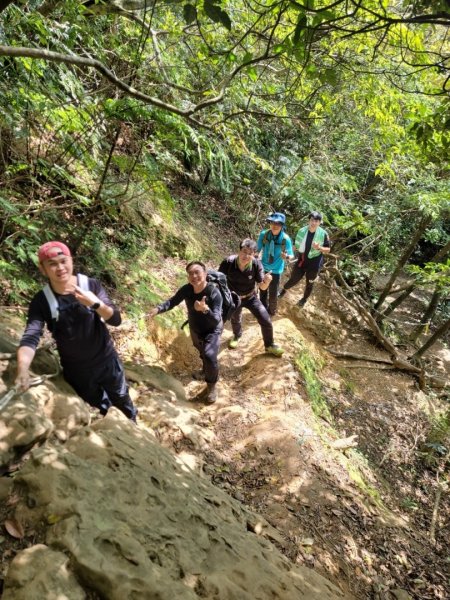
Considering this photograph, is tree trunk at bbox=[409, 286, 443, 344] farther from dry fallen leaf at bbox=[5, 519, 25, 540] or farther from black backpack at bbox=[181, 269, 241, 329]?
dry fallen leaf at bbox=[5, 519, 25, 540]

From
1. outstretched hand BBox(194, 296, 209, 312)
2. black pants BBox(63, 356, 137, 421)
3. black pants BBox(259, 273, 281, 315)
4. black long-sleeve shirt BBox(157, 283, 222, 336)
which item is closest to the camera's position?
black pants BBox(63, 356, 137, 421)

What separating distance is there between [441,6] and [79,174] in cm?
595

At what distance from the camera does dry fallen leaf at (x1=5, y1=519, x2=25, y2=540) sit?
2.13 m

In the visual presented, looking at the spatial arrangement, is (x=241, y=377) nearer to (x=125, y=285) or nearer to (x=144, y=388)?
(x=144, y=388)

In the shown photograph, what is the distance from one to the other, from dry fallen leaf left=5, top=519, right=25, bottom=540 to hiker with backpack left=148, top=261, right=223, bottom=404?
2.91 m

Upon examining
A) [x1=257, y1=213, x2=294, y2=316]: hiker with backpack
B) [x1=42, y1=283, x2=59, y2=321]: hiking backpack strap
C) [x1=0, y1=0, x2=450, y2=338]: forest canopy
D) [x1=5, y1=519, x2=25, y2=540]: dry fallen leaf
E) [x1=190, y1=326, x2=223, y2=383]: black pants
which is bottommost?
[x1=5, y1=519, x2=25, y2=540]: dry fallen leaf

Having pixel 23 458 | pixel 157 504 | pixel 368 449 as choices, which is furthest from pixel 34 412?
pixel 368 449

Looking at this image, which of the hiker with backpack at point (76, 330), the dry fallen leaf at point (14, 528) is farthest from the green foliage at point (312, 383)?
the dry fallen leaf at point (14, 528)

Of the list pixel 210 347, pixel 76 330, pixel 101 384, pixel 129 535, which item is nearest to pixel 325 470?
pixel 210 347

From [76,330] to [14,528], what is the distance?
154 cm

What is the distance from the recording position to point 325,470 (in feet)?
16.3

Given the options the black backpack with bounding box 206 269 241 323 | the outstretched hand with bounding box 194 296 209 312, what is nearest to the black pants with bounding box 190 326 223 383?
the black backpack with bounding box 206 269 241 323

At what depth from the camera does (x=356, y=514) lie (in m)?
4.64

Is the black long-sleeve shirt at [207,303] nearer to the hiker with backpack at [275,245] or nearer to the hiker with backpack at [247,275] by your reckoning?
the hiker with backpack at [247,275]
